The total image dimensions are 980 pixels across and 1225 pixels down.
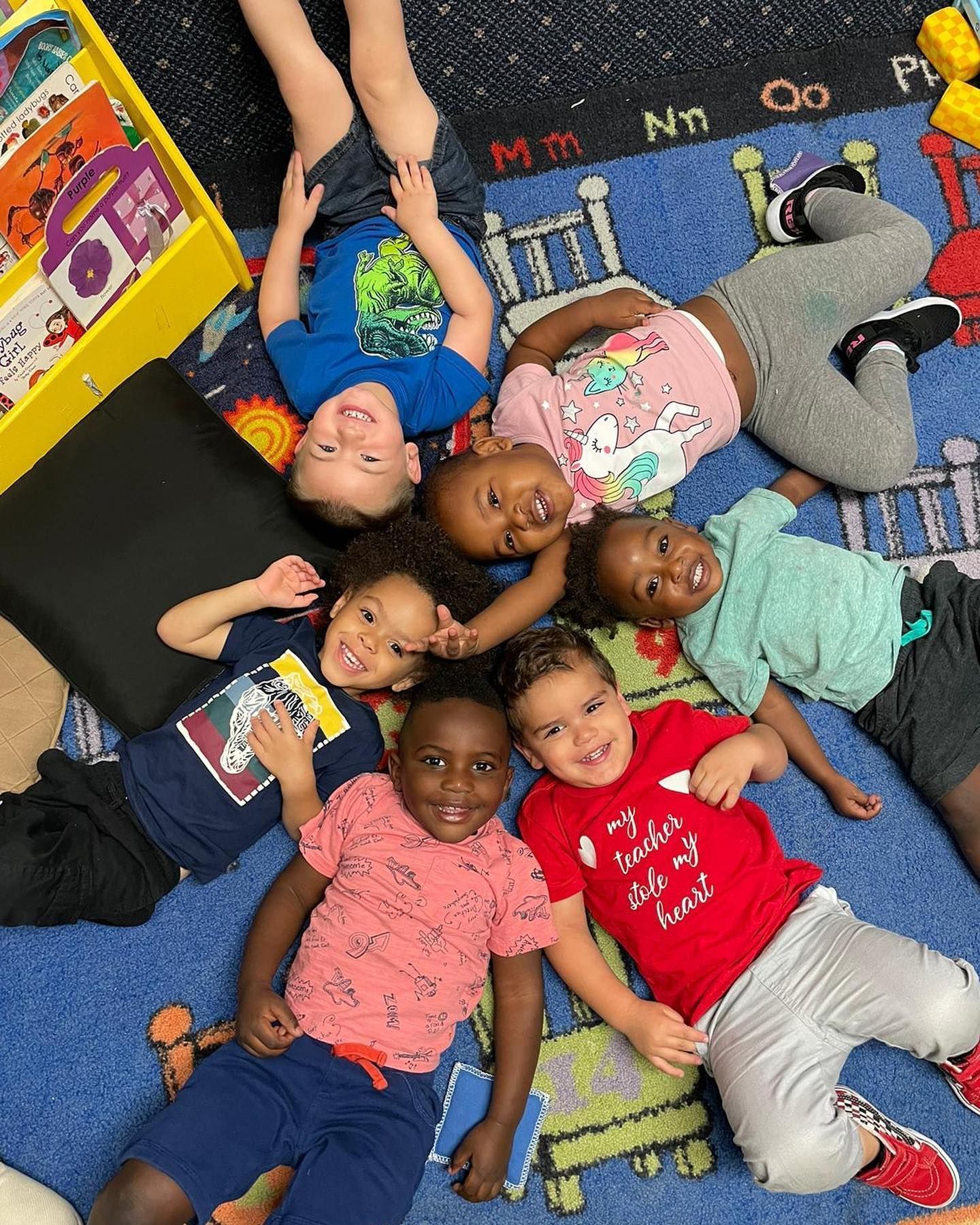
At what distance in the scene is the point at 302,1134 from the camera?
1.41m

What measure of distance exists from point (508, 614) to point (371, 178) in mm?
788

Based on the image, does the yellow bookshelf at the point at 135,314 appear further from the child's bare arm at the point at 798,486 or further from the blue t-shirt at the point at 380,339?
the child's bare arm at the point at 798,486

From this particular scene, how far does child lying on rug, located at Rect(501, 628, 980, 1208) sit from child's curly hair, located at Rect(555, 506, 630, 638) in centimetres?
8

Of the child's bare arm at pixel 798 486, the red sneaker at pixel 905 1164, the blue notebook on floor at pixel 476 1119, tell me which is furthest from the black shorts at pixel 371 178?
the red sneaker at pixel 905 1164

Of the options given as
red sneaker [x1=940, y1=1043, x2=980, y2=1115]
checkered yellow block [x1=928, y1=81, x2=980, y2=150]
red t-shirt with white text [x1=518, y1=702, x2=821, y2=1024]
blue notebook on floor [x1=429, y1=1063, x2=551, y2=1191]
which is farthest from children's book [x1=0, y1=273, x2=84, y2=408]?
red sneaker [x1=940, y1=1043, x2=980, y2=1115]

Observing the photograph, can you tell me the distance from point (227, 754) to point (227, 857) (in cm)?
17

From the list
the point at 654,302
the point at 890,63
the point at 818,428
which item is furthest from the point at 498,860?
the point at 890,63

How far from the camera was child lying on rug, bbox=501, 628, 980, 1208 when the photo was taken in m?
1.42

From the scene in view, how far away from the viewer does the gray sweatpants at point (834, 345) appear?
1682 millimetres

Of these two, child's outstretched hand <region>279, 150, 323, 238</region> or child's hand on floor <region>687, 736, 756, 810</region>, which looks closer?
child's hand on floor <region>687, 736, 756, 810</region>

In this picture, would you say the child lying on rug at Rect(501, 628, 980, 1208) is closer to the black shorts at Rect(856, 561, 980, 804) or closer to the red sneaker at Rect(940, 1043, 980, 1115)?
the red sneaker at Rect(940, 1043, 980, 1115)

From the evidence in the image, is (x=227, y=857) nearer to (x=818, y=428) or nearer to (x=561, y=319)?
(x=561, y=319)

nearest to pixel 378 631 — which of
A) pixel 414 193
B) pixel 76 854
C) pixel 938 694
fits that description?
pixel 76 854

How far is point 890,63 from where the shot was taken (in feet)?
6.29
